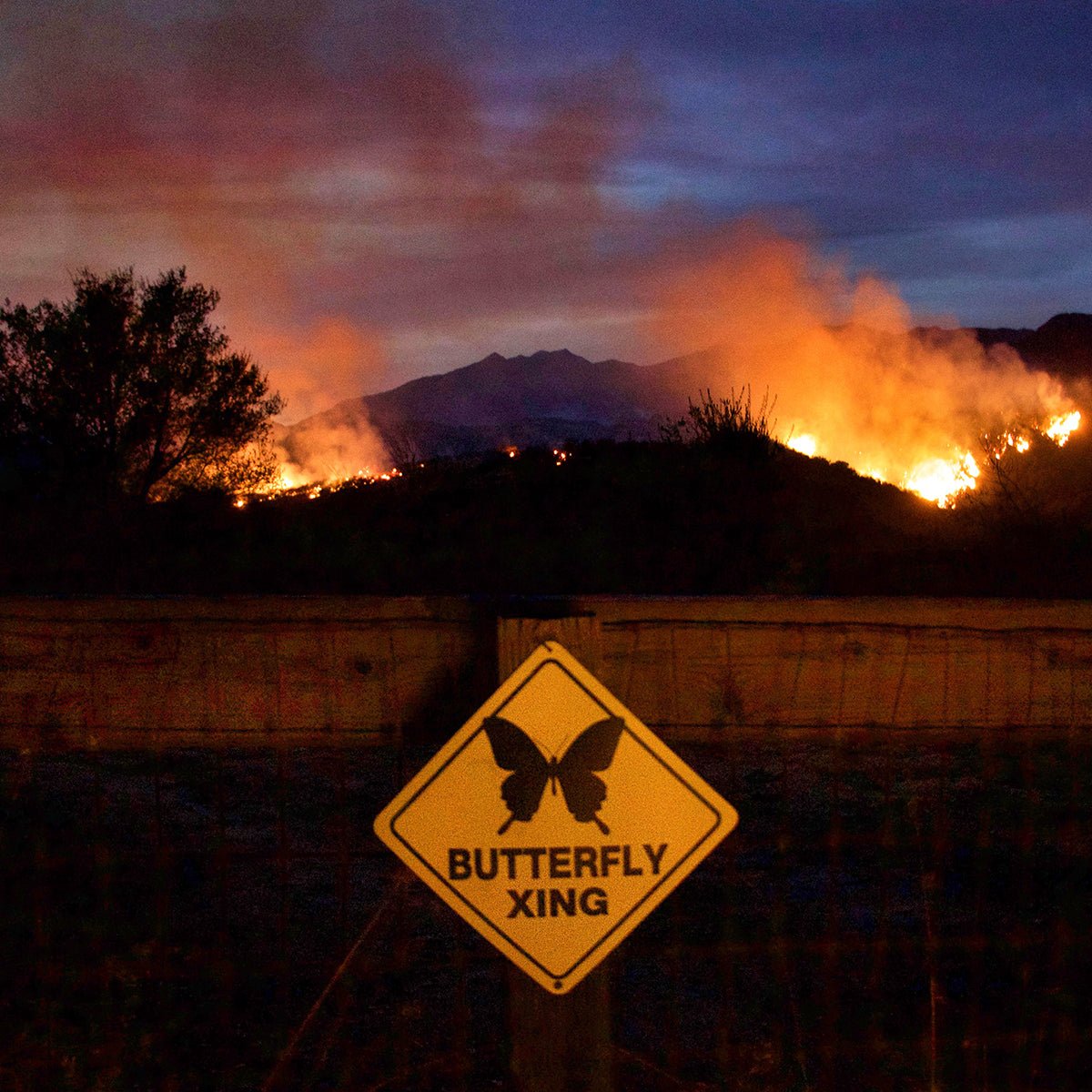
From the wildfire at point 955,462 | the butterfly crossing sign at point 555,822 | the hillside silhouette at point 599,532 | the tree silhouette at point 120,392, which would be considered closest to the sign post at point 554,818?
the butterfly crossing sign at point 555,822

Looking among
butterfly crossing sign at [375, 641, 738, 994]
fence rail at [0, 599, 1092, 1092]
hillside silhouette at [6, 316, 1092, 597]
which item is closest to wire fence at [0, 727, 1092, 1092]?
fence rail at [0, 599, 1092, 1092]

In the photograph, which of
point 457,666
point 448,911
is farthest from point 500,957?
point 448,911

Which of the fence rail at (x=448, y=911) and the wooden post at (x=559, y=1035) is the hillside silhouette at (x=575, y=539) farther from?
the wooden post at (x=559, y=1035)

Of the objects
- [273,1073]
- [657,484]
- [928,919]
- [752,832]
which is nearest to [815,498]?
[657,484]

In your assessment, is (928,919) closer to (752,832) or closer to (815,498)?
(752,832)

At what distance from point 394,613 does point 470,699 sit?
23 centimetres

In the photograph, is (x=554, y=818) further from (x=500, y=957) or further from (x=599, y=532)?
(x=599, y=532)

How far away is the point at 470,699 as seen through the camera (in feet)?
7.62

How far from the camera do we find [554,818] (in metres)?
2.20

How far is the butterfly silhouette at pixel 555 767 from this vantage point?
2172 mm

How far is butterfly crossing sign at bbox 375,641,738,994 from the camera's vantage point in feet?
7.13

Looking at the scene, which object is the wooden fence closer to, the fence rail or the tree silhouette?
the fence rail

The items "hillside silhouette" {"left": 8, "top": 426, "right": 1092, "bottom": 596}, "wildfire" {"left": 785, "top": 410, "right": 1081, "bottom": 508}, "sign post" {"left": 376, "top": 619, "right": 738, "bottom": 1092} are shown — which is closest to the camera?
"sign post" {"left": 376, "top": 619, "right": 738, "bottom": 1092}

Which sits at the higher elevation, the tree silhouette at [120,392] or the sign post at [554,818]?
the tree silhouette at [120,392]
